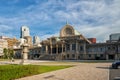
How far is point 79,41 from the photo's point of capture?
91.4 metres

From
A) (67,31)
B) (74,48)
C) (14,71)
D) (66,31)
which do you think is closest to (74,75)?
(14,71)

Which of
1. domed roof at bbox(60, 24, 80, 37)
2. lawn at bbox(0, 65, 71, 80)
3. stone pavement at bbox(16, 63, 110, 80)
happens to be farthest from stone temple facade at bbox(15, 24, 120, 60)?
lawn at bbox(0, 65, 71, 80)

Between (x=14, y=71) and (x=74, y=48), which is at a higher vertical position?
(x=74, y=48)

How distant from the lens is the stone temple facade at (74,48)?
8288 centimetres

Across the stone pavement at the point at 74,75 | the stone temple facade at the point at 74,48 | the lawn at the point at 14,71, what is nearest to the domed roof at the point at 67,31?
the stone temple facade at the point at 74,48

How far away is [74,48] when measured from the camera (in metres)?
92.2

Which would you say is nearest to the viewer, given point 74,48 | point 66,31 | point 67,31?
point 74,48

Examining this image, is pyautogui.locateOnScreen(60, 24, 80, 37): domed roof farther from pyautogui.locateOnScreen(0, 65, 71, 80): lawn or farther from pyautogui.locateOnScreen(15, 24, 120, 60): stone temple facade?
pyautogui.locateOnScreen(0, 65, 71, 80): lawn

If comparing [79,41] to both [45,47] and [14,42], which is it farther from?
[14,42]

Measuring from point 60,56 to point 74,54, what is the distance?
23.6ft

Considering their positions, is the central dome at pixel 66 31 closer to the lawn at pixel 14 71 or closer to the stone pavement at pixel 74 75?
the stone pavement at pixel 74 75

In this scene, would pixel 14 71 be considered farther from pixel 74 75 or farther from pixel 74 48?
pixel 74 48

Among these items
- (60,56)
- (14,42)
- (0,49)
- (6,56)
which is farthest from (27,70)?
(14,42)

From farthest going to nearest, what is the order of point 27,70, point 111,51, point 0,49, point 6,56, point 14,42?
point 14,42 < point 0,49 < point 6,56 < point 111,51 < point 27,70
